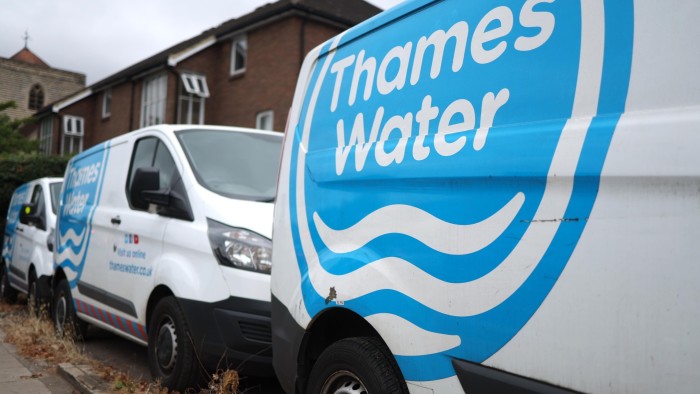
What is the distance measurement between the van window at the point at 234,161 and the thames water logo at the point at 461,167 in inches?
71.9

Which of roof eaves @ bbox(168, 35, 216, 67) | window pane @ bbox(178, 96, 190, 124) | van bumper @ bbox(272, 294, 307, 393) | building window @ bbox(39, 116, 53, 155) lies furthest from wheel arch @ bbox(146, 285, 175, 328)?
building window @ bbox(39, 116, 53, 155)

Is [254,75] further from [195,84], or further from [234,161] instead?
[234,161]

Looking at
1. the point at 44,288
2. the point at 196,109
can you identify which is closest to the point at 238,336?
the point at 44,288

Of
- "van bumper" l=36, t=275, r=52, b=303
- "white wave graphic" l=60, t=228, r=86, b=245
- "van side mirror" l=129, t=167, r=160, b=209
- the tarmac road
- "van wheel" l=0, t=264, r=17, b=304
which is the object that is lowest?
"van wheel" l=0, t=264, r=17, b=304

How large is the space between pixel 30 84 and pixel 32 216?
160 feet

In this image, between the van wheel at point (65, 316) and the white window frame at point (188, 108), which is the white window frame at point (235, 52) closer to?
the white window frame at point (188, 108)

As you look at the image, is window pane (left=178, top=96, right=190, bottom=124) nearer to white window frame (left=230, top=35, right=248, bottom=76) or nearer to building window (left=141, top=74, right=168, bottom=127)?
building window (left=141, top=74, right=168, bottom=127)

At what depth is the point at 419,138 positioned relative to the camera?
2.51 m

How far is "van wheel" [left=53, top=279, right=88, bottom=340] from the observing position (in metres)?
6.67

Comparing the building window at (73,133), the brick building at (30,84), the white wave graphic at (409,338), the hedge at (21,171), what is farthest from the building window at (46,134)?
the white wave graphic at (409,338)

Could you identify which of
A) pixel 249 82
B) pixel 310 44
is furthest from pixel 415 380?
pixel 249 82

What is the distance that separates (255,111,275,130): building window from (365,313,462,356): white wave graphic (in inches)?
669

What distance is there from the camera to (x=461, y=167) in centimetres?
228

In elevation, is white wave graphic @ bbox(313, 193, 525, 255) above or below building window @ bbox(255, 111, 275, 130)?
below
